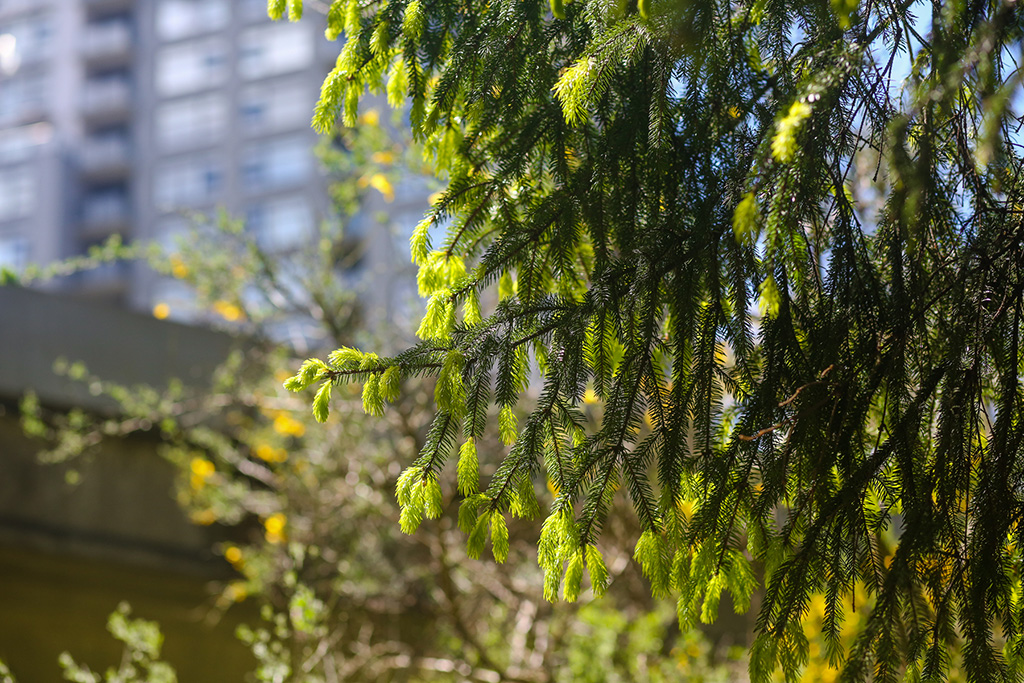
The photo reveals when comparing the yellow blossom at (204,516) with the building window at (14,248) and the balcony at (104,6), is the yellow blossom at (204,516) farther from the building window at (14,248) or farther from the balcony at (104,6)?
the balcony at (104,6)

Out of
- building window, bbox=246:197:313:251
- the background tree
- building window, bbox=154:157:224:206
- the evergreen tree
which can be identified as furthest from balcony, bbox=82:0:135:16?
the evergreen tree

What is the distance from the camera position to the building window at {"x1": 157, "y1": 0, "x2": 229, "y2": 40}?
35000 millimetres

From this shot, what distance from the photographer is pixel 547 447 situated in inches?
88.5

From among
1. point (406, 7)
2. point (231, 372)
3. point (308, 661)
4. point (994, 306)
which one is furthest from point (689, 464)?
point (231, 372)

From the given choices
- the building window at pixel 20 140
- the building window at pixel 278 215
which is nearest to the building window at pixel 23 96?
the building window at pixel 20 140

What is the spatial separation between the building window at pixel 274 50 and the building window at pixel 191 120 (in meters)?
1.63

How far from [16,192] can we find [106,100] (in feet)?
16.2

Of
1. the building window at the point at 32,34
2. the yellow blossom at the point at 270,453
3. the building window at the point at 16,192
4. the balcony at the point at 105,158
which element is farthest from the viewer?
the building window at the point at 32,34

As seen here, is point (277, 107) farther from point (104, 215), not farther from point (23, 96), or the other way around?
point (23, 96)

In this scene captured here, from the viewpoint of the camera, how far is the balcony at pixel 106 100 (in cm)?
3738

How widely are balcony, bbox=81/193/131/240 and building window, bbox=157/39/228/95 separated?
460 centimetres

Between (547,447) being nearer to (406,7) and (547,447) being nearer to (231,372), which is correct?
(406,7)

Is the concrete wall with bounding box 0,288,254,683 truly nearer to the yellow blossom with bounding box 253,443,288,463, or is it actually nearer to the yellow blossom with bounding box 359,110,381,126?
the yellow blossom with bounding box 253,443,288,463

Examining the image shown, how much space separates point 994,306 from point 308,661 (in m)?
3.22
